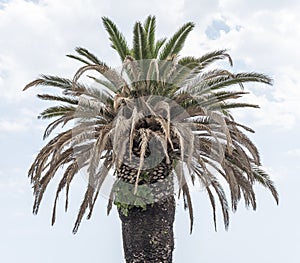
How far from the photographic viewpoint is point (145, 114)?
14.2 meters

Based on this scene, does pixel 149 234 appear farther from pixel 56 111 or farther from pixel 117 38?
pixel 117 38

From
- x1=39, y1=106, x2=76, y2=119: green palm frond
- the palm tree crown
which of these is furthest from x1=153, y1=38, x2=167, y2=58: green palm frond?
x1=39, y1=106, x2=76, y2=119: green palm frond

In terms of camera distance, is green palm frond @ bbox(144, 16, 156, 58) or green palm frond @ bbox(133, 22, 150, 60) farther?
green palm frond @ bbox(144, 16, 156, 58)

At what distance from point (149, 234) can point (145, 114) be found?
10.2ft

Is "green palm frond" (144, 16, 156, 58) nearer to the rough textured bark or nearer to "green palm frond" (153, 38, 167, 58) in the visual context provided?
"green palm frond" (153, 38, 167, 58)

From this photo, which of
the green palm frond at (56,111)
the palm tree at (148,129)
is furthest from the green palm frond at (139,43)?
the green palm frond at (56,111)

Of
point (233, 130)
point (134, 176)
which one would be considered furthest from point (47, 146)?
point (233, 130)

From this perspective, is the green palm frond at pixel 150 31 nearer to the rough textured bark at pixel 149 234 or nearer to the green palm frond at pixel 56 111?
the green palm frond at pixel 56 111

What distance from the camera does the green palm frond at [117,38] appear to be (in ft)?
52.0

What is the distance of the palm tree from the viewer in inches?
560

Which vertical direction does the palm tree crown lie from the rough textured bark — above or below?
above

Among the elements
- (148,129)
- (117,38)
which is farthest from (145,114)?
(117,38)

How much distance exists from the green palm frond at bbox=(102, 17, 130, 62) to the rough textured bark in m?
4.35

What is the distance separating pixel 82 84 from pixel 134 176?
9.25 ft
